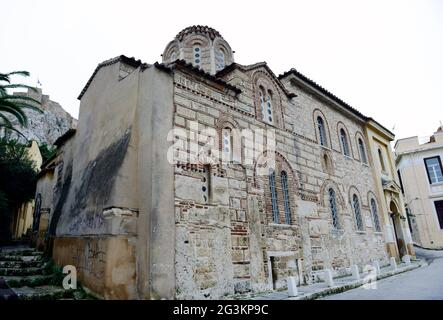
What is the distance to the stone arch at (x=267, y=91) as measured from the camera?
887 centimetres

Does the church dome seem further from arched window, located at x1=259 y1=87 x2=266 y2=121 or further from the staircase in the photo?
the staircase

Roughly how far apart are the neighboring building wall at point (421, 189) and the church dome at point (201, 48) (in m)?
16.0

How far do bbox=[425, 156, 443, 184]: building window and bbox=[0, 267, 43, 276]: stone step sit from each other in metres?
23.5

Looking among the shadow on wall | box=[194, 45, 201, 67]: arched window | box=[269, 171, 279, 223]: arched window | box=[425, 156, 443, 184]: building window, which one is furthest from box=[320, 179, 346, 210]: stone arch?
box=[425, 156, 443, 184]: building window

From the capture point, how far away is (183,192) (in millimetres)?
5953

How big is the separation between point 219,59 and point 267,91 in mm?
4785

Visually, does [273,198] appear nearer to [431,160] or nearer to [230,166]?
[230,166]

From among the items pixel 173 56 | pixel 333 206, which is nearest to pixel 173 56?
pixel 173 56

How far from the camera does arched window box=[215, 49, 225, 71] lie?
13.0 meters

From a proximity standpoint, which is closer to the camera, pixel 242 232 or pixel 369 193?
pixel 242 232

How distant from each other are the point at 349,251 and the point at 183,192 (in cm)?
740

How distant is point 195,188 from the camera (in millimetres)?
6242

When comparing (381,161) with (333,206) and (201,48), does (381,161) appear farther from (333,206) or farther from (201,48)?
(201,48)

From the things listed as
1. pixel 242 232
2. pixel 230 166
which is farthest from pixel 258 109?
pixel 242 232
